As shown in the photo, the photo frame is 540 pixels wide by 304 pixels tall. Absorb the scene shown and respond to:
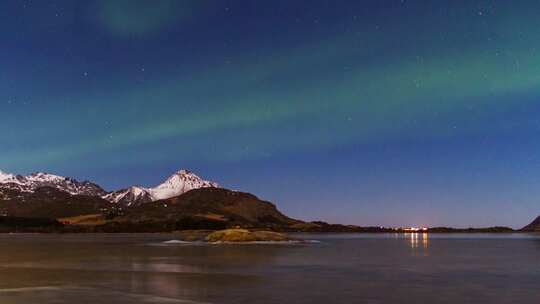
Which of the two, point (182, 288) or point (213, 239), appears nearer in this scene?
point (182, 288)

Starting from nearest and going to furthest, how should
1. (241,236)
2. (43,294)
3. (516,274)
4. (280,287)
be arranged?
(43,294), (280,287), (516,274), (241,236)

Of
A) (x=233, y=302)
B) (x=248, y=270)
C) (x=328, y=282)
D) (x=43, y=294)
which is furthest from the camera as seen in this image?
(x=248, y=270)

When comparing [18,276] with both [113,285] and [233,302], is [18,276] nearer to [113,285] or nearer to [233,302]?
[113,285]

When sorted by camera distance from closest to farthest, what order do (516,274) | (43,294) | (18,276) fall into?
(43,294) → (18,276) → (516,274)

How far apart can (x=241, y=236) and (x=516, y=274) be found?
78166 millimetres

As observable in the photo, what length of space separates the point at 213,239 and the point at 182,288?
8850 cm

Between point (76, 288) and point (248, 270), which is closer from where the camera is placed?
point (76, 288)

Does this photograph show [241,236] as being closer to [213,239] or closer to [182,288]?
[213,239]

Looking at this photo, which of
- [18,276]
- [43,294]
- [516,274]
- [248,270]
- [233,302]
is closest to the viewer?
[233,302]

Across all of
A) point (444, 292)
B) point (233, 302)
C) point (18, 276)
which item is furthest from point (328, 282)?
point (18, 276)

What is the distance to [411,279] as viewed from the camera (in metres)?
32.8

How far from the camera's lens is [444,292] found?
87.8 feet

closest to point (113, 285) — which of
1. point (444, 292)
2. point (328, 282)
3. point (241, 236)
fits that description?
point (328, 282)

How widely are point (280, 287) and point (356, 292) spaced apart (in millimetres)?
3889
